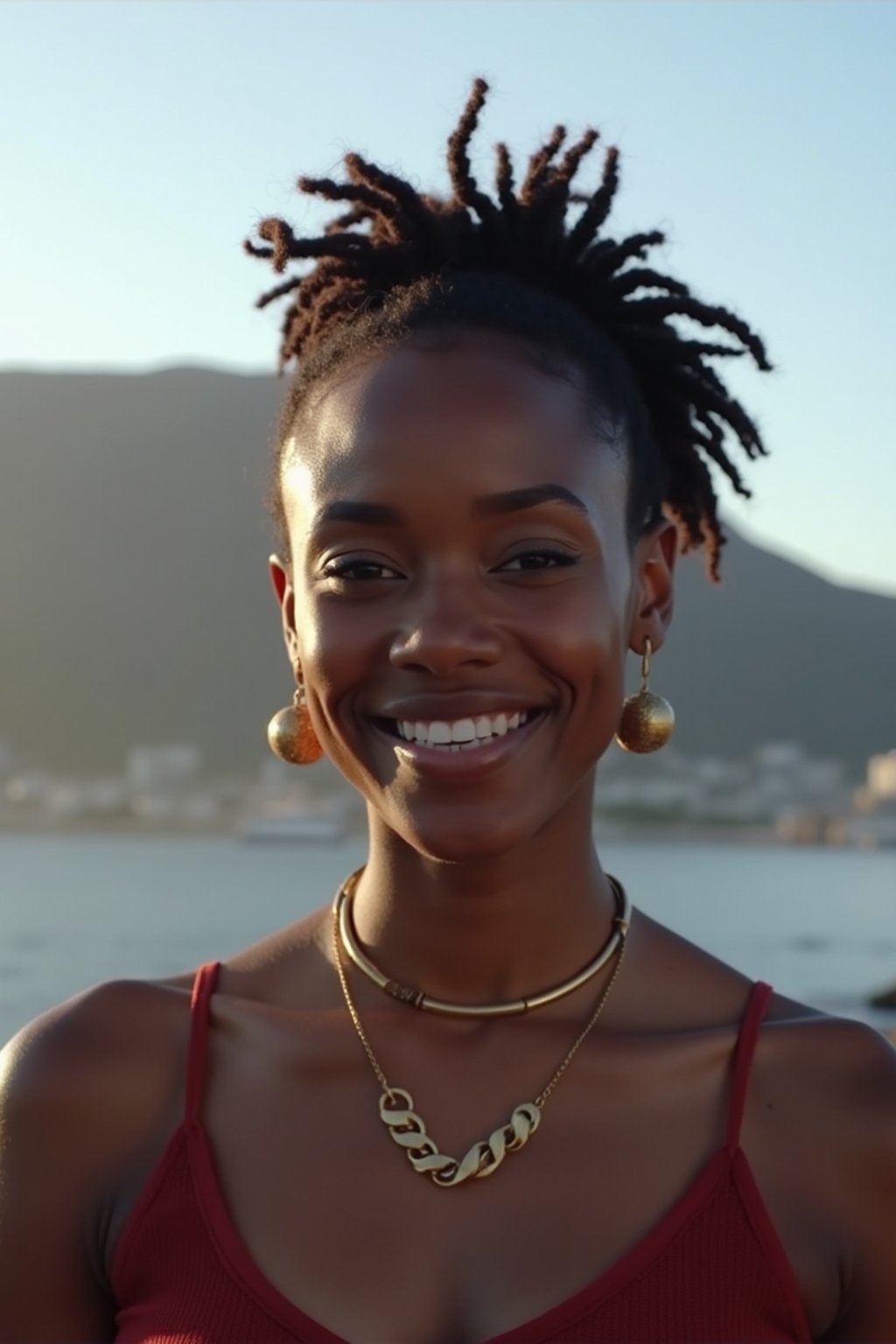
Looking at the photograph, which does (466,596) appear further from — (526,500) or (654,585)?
(654,585)

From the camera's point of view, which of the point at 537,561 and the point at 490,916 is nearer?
the point at 537,561

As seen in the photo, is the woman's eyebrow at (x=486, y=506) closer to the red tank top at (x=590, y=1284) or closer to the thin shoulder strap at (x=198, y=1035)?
the thin shoulder strap at (x=198, y=1035)

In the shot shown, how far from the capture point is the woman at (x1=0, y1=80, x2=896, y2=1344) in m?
2.28

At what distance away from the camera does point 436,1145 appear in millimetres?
2426

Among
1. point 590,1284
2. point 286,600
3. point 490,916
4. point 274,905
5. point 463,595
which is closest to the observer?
point 590,1284

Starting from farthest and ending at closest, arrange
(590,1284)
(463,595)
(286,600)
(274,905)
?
(274,905) < (286,600) < (463,595) < (590,1284)

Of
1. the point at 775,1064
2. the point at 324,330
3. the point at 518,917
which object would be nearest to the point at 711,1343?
the point at 775,1064

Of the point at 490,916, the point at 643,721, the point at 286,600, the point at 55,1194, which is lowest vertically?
the point at 55,1194

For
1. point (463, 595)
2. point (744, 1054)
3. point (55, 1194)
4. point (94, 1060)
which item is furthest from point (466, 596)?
point (55, 1194)

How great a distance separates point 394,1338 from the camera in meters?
2.19

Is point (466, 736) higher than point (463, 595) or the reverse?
the reverse

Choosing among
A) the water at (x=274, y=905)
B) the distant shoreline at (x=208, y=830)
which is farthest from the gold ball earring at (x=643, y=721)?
the distant shoreline at (x=208, y=830)

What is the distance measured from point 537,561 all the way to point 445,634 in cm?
18

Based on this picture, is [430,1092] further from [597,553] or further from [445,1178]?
[597,553]
